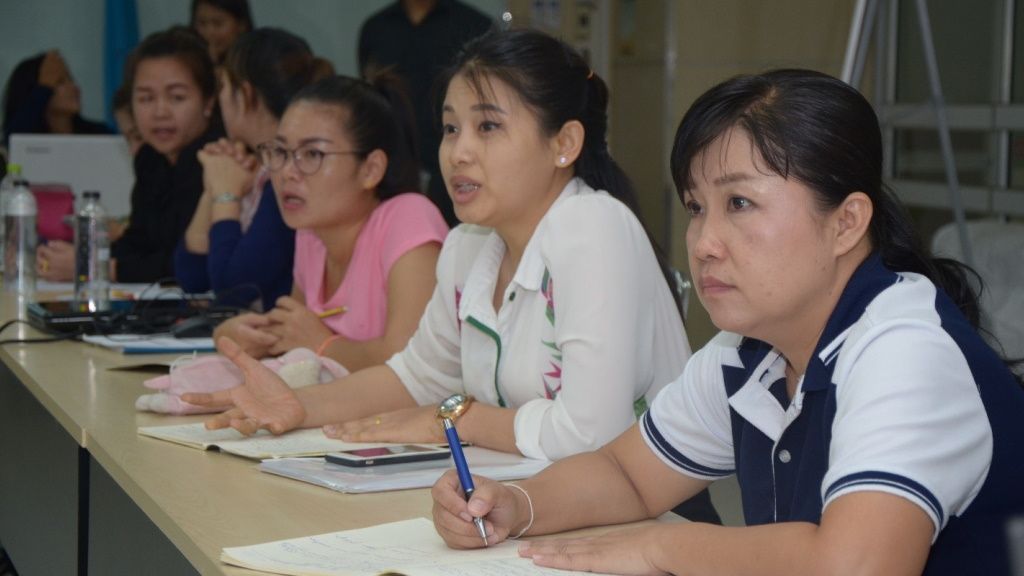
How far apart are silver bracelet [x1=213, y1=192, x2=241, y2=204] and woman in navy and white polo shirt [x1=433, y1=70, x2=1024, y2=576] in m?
2.20

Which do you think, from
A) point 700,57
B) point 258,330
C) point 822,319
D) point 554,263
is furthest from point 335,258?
point 700,57

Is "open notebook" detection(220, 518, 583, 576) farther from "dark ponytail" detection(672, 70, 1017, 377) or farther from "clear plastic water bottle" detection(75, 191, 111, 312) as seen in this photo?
"clear plastic water bottle" detection(75, 191, 111, 312)

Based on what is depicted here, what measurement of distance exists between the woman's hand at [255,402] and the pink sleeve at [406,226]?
0.70 metres

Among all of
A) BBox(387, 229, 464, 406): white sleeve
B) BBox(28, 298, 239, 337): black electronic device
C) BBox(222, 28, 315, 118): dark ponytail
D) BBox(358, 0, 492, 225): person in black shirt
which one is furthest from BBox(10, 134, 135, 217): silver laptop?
BBox(387, 229, 464, 406): white sleeve

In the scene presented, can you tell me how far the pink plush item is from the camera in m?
1.98

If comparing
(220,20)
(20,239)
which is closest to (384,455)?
(20,239)

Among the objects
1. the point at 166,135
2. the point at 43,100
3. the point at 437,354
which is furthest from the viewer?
the point at 43,100

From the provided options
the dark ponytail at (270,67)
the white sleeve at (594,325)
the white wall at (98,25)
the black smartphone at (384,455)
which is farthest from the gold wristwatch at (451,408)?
the white wall at (98,25)

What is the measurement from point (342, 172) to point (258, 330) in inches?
16.7

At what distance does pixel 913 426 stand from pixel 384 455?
76 cm

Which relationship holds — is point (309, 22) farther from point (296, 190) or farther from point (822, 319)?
point (822, 319)

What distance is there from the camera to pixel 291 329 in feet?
8.27

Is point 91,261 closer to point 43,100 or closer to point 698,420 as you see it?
point 698,420

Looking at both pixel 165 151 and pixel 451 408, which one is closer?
pixel 451 408
